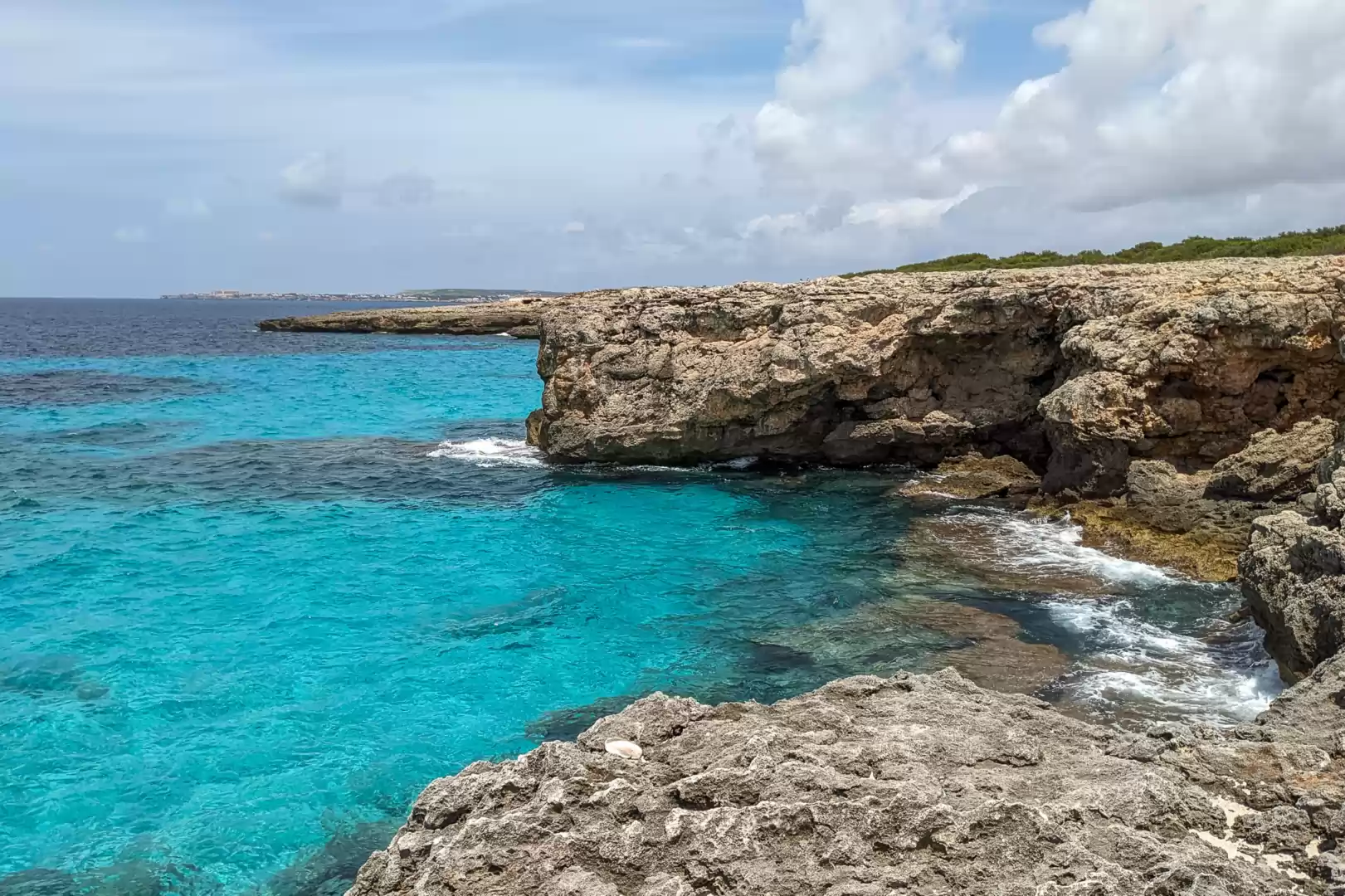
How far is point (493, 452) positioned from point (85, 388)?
32.4 metres

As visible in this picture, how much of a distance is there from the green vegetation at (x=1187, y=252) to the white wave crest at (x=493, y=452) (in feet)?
54.2

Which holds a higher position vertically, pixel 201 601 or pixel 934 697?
pixel 934 697

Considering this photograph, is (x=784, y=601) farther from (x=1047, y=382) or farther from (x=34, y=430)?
(x=34, y=430)

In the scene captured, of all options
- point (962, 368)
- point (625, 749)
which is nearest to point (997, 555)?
point (962, 368)

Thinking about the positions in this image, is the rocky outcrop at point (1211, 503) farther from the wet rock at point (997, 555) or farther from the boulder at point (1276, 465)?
the wet rock at point (997, 555)

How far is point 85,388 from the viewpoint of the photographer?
52.0 m

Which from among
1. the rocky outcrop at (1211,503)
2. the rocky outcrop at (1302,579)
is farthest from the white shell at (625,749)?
the rocky outcrop at (1211,503)

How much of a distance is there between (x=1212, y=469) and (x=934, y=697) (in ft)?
48.6

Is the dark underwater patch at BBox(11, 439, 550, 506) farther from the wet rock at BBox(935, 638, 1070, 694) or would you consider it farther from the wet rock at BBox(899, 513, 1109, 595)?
the wet rock at BBox(935, 638, 1070, 694)

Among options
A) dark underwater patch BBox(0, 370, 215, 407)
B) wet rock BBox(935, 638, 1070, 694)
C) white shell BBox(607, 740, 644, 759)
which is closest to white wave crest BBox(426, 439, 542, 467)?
wet rock BBox(935, 638, 1070, 694)

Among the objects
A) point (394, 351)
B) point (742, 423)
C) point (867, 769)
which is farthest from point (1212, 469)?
point (394, 351)

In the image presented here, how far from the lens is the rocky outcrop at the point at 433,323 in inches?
4200

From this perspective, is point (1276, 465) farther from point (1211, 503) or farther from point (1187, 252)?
point (1187, 252)

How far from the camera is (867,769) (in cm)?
682
